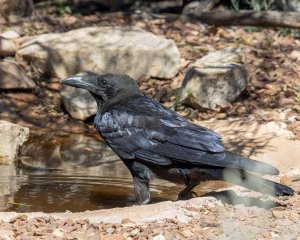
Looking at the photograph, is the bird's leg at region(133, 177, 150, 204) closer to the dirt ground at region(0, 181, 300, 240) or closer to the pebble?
the dirt ground at region(0, 181, 300, 240)

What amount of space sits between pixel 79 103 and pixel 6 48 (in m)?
1.89

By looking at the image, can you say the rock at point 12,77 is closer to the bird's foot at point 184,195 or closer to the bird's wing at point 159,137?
the bird's wing at point 159,137

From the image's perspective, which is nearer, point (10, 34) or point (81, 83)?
point (81, 83)

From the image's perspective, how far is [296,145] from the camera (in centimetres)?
859

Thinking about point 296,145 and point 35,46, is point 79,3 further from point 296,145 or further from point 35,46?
point 296,145

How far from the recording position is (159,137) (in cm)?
654

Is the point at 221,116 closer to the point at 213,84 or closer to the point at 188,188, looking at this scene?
the point at 213,84

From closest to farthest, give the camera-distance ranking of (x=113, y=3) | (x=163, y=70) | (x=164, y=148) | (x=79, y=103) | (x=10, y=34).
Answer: (x=164, y=148) → (x=79, y=103) → (x=163, y=70) → (x=10, y=34) → (x=113, y=3)

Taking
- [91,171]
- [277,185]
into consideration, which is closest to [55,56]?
[91,171]

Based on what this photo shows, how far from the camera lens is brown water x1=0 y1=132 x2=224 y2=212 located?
723cm

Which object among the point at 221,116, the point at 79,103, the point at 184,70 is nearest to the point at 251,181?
the point at 221,116

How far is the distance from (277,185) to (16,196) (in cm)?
255

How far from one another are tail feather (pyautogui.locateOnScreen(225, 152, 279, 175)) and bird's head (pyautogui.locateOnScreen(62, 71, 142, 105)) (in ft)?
4.22

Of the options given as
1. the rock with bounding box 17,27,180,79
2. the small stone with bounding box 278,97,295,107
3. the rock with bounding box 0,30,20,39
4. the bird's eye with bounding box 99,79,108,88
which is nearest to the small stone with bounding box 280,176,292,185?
the bird's eye with bounding box 99,79,108,88
